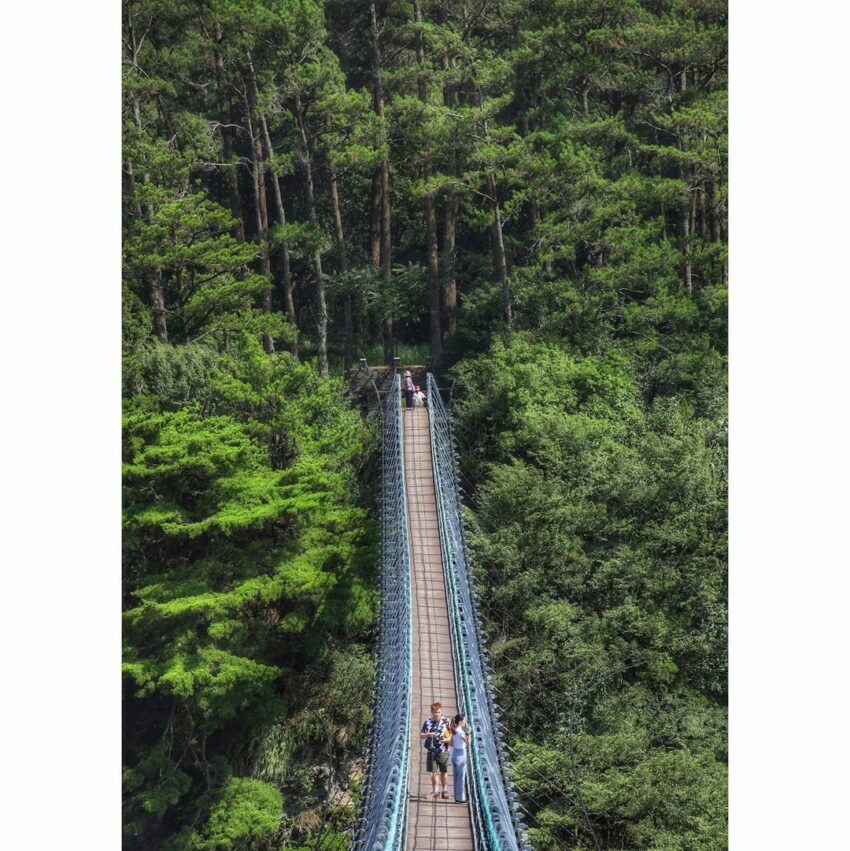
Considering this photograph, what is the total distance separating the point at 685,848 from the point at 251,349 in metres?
8.71

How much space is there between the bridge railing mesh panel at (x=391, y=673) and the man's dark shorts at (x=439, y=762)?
0.66 feet

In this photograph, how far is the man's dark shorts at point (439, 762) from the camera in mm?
8328

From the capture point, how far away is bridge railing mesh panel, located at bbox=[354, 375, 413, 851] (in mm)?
8039

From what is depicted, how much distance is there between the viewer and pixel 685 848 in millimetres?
11078

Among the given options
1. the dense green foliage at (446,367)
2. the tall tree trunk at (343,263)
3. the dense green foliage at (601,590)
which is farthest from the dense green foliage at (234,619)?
the tall tree trunk at (343,263)

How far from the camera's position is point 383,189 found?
20391mm

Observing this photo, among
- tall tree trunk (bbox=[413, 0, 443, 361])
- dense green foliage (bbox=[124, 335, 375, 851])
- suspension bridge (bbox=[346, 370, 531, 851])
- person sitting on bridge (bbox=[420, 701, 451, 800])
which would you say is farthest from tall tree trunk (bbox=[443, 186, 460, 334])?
person sitting on bridge (bbox=[420, 701, 451, 800])

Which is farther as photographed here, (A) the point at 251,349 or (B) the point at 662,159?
(B) the point at 662,159

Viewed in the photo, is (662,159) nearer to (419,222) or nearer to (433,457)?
(419,222)

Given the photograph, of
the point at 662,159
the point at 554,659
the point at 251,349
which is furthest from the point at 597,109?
the point at 554,659

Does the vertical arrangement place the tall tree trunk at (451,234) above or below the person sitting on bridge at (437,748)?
above

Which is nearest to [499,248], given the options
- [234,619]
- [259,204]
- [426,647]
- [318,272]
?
[318,272]

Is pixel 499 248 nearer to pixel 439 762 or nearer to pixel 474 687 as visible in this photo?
pixel 474 687

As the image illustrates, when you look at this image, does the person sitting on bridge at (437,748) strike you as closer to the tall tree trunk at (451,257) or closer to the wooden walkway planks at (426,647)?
the wooden walkway planks at (426,647)
